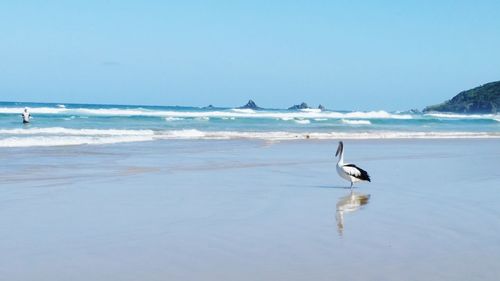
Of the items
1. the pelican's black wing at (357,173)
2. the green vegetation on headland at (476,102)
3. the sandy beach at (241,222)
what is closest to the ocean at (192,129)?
the sandy beach at (241,222)

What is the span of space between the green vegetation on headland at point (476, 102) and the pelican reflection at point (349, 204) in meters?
92.7

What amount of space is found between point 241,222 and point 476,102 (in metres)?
101

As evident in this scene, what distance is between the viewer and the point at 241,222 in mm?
6793

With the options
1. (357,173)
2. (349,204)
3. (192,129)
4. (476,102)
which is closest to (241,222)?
(349,204)

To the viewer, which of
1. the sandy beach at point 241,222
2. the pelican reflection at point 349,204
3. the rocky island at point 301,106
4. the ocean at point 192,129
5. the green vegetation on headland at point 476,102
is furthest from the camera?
the rocky island at point 301,106

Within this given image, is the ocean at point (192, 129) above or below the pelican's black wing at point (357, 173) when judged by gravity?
below

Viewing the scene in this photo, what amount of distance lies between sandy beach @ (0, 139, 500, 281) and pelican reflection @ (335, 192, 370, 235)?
0.08 feet

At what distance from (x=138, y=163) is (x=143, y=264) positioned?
8.26 meters

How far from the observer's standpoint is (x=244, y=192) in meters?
9.09

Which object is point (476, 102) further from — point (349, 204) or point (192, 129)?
point (349, 204)

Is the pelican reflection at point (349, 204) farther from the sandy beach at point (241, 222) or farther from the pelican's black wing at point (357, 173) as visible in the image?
the pelican's black wing at point (357, 173)

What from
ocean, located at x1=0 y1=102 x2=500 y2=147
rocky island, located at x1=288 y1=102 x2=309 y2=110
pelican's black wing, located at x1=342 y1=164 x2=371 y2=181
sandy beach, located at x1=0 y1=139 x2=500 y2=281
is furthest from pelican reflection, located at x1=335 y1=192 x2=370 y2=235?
rocky island, located at x1=288 y1=102 x2=309 y2=110

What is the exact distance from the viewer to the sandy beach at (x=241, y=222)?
4.99 meters

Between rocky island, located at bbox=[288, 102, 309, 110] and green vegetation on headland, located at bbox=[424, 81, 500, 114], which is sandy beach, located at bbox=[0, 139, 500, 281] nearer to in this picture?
green vegetation on headland, located at bbox=[424, 81, 500, 114]
